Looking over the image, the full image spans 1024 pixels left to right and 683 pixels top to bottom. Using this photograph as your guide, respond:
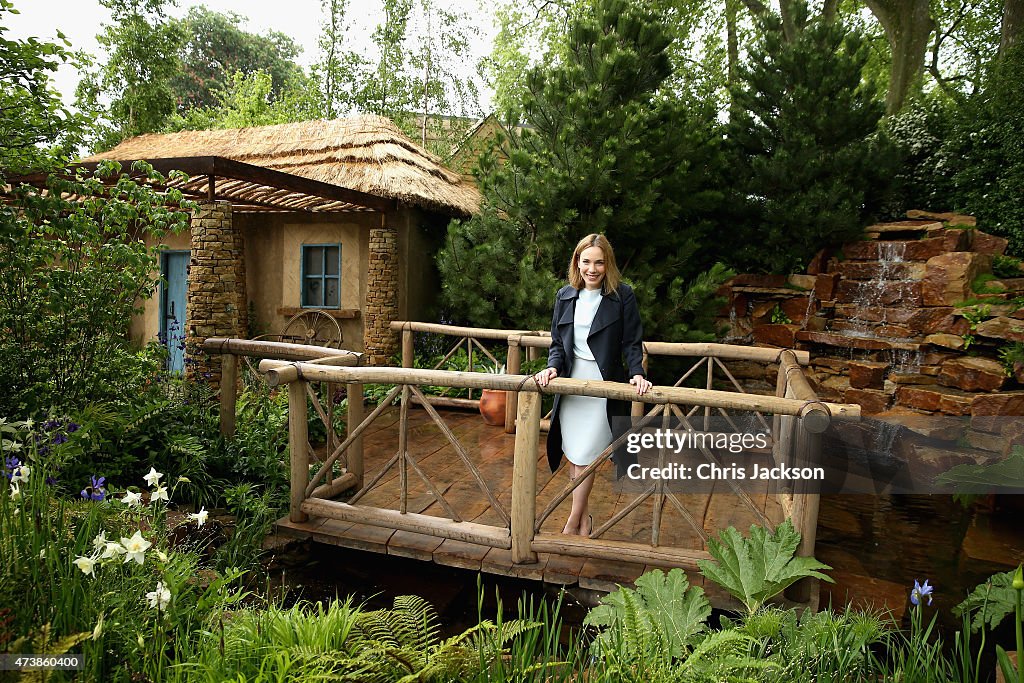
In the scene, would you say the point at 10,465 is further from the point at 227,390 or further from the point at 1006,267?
the point at 1006,267

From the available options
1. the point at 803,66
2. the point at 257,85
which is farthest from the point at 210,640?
the point at 257,85

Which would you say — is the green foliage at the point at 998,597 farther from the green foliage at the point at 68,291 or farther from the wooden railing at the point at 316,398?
the green foliage at the point at 68,291

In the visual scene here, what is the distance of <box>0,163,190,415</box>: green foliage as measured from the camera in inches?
146

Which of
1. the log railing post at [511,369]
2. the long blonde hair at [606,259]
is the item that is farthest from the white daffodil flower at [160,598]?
the log railing post at [511,369]

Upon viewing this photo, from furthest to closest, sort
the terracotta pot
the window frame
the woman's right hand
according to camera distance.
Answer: the window frame → the terracotta pot → the woman's right hand

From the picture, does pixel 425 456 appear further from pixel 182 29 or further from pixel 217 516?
pixel 182 29

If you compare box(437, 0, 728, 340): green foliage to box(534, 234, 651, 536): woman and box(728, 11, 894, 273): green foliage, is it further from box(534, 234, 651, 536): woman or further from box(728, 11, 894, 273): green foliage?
box(534, 234, 651, 536): woman

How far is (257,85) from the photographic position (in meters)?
19.7

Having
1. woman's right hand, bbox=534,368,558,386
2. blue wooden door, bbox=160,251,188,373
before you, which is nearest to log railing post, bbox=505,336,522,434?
woman's right hand, bbox=534,368,558,386

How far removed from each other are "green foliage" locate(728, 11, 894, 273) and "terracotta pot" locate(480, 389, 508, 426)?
5.00m

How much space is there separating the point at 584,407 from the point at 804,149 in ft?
23.5

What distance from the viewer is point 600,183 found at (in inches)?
267

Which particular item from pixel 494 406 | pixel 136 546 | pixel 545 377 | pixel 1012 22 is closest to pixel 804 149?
pixel 1012 22

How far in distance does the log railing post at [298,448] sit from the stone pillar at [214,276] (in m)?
2.93
